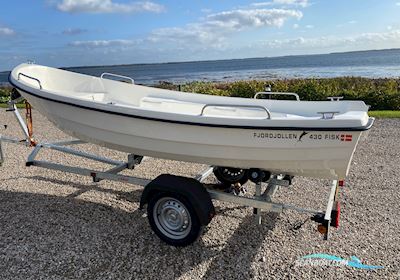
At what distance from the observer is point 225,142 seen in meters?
3.56

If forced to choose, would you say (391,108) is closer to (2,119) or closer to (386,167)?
(386,167)

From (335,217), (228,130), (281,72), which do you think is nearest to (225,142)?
(228,130)

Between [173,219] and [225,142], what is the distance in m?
0.96

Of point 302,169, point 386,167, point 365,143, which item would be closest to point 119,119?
point 302,169

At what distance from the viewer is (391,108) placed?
11758mm

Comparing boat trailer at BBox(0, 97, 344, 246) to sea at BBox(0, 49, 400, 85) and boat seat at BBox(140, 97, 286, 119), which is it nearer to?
boat seat at BBox(140, 97, 286, 119)

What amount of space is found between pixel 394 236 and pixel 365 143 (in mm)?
4227

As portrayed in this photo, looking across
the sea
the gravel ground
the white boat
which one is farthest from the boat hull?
the sea

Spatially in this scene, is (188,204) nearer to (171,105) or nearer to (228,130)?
(228,130)

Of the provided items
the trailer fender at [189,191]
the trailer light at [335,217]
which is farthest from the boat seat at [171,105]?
the trailer light at [335,217]

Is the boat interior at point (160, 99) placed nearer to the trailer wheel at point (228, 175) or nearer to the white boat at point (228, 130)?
the white boat at point (228, 130)

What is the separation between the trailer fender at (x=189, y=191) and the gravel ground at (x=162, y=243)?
1.39 ft

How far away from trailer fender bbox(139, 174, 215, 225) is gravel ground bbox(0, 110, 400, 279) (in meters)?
0.42

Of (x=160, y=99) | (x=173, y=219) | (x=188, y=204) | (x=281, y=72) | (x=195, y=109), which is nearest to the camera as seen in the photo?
(x=188, y=204)
